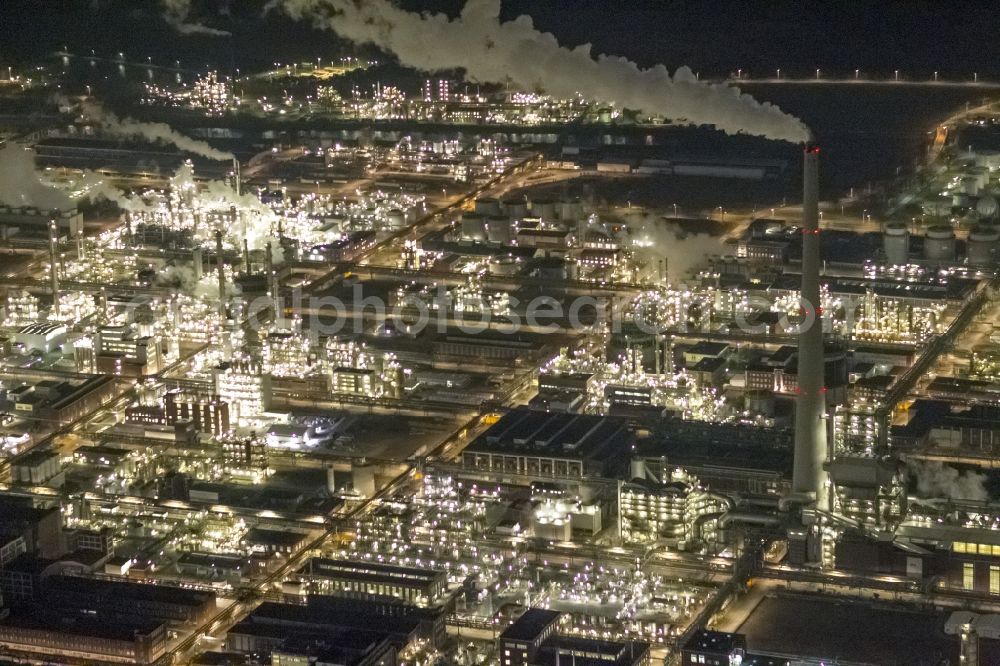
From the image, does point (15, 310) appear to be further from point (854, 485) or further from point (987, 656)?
point (987, 656)

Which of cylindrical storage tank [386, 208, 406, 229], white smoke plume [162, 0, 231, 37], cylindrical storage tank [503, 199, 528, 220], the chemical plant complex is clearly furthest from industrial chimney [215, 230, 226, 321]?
white smoke plume [162, 0, 231, 37]

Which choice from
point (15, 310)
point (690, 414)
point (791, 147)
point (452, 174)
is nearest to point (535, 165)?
point (452, 174)

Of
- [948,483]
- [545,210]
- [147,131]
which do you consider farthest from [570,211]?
[948,483]

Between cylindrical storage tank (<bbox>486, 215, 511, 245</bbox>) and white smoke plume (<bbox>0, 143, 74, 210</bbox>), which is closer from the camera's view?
cylindrical storage tank (<bbox>486, 215, 511, 245</bbox>)

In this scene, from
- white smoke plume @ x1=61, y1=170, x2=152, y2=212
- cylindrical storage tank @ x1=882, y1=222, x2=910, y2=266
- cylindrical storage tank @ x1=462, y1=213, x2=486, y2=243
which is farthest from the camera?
white smoke plume @ x1=61, y1=170, x2=152, y2=212

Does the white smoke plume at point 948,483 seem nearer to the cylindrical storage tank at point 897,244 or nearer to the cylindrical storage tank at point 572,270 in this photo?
the cylindrical storage tank at point 897,244

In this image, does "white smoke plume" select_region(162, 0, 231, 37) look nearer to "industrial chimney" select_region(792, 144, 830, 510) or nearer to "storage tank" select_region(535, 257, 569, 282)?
"storage tank" select_region(535, 257, 569, 282)

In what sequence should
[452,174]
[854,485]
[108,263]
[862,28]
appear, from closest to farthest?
1. [854,485]
2. [108,263]
3. [452,174]
4. [862,28]
